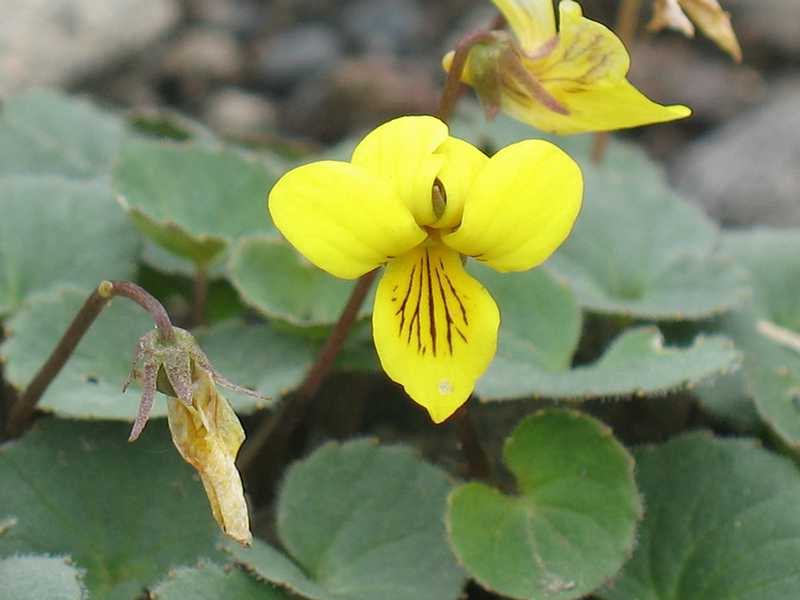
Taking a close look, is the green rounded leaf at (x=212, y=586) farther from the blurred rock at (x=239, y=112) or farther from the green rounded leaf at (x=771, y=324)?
the blurred rock at (x=239, y=112)

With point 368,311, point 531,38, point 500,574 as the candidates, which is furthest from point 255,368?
point 531,38

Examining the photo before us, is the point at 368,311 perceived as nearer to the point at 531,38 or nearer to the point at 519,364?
the point at 519,364

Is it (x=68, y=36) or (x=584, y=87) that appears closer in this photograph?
(x=584, y=87)

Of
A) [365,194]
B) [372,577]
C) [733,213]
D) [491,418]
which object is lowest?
[733,213]

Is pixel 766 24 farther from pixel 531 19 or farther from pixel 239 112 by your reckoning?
pixel 531 19

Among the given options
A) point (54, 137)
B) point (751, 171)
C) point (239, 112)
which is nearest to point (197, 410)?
point (54, 137)

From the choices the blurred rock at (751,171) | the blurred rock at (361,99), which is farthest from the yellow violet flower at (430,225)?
the blurred rock at (361,99)

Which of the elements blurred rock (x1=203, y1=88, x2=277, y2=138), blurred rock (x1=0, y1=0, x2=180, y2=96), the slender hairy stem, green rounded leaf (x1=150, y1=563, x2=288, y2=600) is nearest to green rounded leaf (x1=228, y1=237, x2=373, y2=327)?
green rounded leaf (x1=150, y1=563, x2=288, y2=600)
